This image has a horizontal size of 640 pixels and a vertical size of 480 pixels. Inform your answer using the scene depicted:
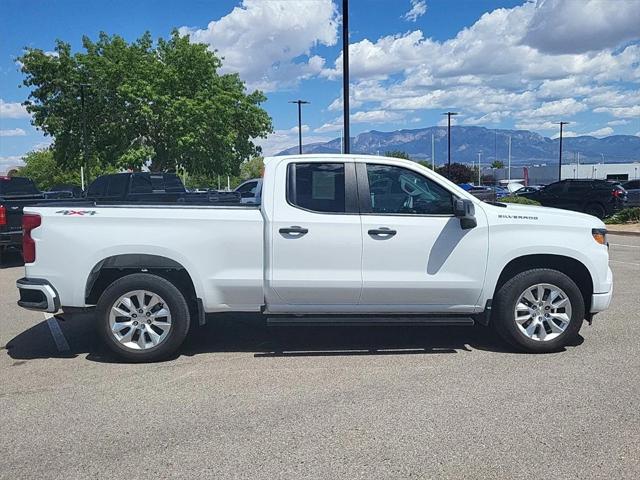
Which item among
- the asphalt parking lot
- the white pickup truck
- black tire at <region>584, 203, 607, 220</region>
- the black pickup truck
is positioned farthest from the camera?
black tire at <region>584, 203, 607, 220</region>

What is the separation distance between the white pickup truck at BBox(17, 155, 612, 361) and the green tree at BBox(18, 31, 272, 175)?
28518 millimetres

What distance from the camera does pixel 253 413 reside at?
14.5 feet

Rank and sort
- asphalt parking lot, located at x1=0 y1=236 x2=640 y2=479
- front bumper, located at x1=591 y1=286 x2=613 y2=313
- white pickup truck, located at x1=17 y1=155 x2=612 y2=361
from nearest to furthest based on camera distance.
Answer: asphalt parking lot, located at x1=0 y1=236 x2=640 y2=479, white pickup truck, located at x1=17 y1=155 x2=612 y2=361, front bumper, located at x1=591 y1=286 x2=613 y2=313

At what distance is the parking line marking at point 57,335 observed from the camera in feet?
20.4

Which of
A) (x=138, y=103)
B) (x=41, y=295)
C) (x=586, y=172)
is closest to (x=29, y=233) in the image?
(x=41, y=295)

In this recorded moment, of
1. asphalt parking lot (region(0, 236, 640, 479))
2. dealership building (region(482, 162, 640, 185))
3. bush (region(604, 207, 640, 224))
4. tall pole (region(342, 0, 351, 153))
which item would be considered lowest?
asphalt parking lot (region(0, 236, 640, 479))

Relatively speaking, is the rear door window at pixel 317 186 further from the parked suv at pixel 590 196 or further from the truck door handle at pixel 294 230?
the parked suv at pixel 590 196

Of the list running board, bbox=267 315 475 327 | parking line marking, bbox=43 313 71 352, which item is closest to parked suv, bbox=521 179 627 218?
running board, bbox=267 315 475 327

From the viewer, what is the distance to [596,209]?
73.7 ft

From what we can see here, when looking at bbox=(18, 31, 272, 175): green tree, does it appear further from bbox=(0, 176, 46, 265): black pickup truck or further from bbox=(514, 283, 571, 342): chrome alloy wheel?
bbox=(514, 283, 571, 342): chrome alloy wheel

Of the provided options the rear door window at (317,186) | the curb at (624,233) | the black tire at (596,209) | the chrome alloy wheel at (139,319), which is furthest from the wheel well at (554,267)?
the black tire at (596,209)

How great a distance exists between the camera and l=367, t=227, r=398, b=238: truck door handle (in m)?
5.55

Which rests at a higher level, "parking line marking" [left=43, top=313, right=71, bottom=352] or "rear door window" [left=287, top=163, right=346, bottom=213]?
"rear door window" [left=287, top=163, right=346, bottom=213]

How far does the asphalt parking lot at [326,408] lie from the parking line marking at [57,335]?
0.07m
